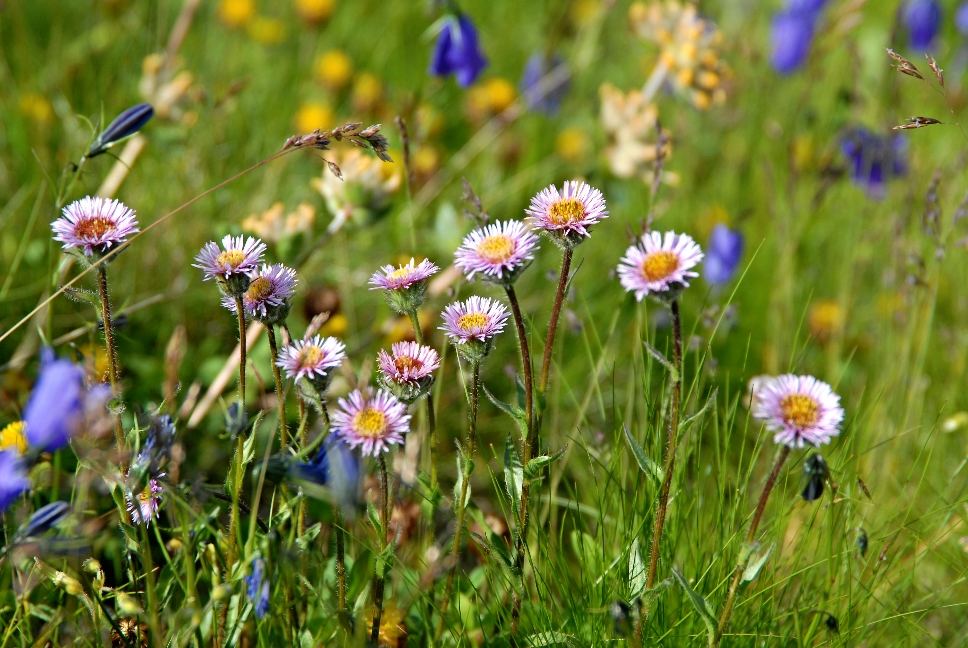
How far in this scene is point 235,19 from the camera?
9.80ft

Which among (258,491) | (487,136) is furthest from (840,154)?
(258,491)

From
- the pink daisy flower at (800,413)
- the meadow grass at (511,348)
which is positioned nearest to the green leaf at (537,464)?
the meadow grass at (511,348)

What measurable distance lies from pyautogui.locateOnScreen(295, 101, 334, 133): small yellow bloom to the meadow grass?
2.2 inches

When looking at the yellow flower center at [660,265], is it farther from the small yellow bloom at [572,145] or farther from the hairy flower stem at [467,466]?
the small yellow bloom at [572,145]

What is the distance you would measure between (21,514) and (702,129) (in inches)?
96.3

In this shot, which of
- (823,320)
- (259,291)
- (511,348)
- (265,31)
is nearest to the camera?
(259,291)

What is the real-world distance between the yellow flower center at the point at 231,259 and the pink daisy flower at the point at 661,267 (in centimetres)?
40

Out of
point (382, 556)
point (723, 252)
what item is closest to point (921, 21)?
point (723, 252)

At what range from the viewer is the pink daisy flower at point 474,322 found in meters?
1.04

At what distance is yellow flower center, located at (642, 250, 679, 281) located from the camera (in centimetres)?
95

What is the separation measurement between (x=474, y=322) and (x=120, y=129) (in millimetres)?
636

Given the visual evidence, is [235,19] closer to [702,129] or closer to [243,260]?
[702,129]

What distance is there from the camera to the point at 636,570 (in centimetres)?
115

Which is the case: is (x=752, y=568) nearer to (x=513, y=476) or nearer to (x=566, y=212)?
(x=513, y=476)
